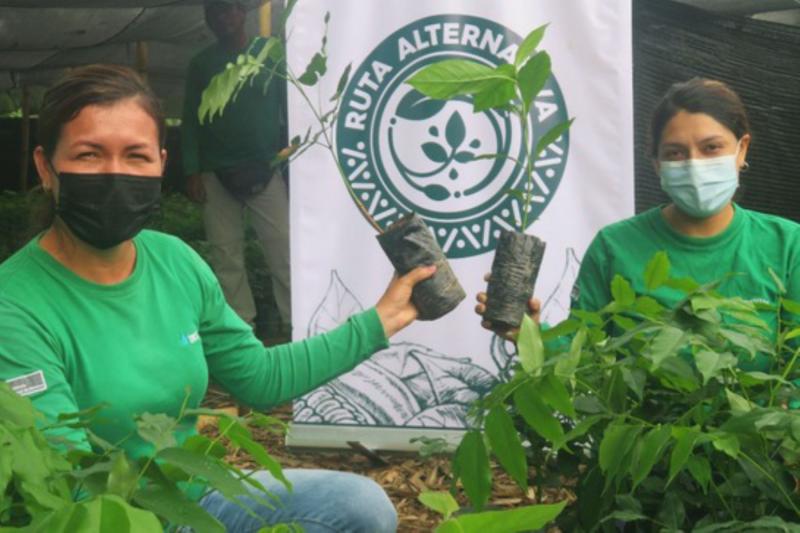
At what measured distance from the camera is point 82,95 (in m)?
2.50

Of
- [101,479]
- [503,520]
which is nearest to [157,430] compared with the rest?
[101,479]

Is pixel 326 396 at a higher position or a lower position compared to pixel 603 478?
lower

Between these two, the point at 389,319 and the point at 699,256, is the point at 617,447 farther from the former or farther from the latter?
the point at 699,256

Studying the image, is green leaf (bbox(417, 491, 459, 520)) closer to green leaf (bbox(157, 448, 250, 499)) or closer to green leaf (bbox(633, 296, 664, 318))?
green leaf (bbox(157, 448, 250, 499))

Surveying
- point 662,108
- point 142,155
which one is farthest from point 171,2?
point 142,155

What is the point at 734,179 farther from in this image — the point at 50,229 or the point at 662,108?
the point at 50,229

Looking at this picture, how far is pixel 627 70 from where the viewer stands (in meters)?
4.57

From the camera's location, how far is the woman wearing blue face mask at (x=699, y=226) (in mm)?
3402

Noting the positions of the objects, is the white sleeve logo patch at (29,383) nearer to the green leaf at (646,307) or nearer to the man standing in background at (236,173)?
the green leaf at (646,307)

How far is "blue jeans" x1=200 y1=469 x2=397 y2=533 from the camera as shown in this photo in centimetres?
249

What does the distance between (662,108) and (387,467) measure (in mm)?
1891

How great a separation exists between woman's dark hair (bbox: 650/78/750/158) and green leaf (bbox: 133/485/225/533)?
7.73 ft

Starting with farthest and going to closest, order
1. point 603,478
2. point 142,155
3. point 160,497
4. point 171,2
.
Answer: point 171,2 < point 142,155 < point 603,478 < point 160,497

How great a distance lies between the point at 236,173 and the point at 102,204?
4.64 meters
